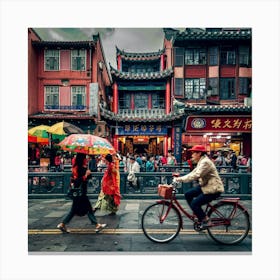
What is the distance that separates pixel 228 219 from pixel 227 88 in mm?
13923

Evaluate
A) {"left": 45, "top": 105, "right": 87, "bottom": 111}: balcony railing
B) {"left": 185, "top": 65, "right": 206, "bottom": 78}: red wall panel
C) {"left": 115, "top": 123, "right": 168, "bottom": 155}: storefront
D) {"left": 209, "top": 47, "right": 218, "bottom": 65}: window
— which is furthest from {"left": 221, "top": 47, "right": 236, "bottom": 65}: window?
{"left": 45, "top": 105, "right": 87, "bottom": 111}: balcony railing

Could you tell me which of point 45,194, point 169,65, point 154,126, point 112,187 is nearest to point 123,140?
point 154,126

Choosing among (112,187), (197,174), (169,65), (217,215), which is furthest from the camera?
(169,65)

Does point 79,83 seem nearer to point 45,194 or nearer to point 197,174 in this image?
point 45,194

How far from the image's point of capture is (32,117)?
14.8m

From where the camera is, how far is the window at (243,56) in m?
15.8

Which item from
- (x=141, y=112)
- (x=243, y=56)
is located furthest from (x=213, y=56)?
(x=141, y=112)

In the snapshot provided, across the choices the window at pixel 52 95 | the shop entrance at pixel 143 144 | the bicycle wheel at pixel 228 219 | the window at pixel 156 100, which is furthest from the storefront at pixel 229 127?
the window at pixel 52 95

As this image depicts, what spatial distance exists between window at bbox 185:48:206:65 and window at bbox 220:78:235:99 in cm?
207

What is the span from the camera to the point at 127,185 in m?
8.25

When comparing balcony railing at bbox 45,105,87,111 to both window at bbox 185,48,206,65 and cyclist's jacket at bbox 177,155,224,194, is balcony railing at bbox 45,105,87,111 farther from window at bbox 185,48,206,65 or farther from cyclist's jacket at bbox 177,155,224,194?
cyclist's jacket at bbox 177,155,224,194

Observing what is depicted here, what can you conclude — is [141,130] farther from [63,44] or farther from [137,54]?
[63,44]

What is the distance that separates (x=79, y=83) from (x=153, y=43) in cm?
1067
